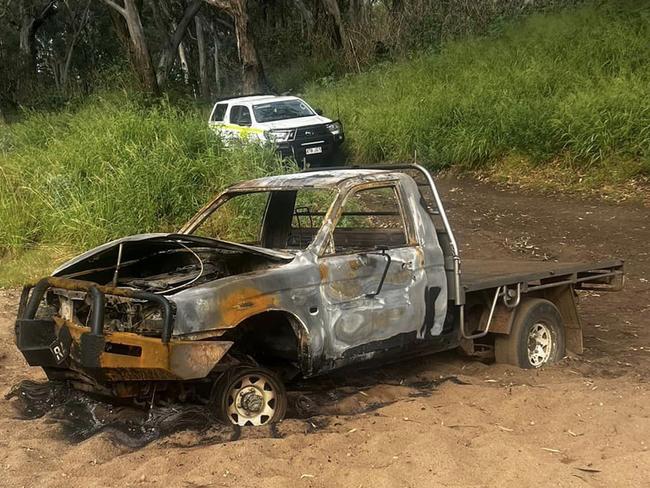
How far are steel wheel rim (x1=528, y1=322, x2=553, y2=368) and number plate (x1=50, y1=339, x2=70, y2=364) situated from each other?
3.56 metres

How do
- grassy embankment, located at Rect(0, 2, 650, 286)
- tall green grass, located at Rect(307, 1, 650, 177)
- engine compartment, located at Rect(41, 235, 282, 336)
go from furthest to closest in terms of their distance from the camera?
1. tall green grass, located at Rect(307, 1, 650, 177)
2. grassy embankment, located at Rect(0, 2, 650, 286)
3. engine compartment, located at Rect(41, 235, 282, 336)

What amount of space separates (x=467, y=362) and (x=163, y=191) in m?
5.63

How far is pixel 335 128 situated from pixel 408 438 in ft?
43.0

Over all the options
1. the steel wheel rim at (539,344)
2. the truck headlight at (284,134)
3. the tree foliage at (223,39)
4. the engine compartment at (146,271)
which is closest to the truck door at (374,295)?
the engine compartment at (146,271)

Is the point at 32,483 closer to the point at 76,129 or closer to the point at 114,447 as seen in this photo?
the point at 114,447


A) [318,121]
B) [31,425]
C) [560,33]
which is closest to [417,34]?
[560,33]

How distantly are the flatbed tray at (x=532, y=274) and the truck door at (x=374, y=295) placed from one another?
476mm

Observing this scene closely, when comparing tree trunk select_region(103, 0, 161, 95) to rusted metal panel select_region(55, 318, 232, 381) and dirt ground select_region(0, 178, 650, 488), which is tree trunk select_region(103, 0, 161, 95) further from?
rusted metal panel select_region(55, 318, 232, 381)

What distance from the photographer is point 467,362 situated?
6492 millimetres

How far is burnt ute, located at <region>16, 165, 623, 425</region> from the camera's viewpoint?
171 inches

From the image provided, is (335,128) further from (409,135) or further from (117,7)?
(117,7)

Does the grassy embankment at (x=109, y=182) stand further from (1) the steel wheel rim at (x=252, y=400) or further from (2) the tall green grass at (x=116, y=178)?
(1) the steel wheel rim at (x=252, y=400)

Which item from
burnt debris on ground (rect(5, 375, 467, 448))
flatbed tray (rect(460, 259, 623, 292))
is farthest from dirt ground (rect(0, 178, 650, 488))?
flatbed tray (rect(460, 259, 623, 292))

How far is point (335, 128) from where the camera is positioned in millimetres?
17000
